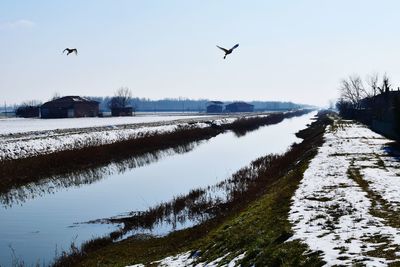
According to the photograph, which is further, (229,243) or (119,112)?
(119,112)

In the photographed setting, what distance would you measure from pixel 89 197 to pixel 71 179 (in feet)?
19.8

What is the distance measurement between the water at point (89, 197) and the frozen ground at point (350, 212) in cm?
805

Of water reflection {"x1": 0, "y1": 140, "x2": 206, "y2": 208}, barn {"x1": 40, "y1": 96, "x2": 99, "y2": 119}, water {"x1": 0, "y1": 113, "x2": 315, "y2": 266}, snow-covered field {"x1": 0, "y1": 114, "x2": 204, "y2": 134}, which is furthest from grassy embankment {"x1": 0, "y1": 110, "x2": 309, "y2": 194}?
barn {"x1": 40, "y1": 96, "x2": 99, "y2": 119}

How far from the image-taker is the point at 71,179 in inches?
1133

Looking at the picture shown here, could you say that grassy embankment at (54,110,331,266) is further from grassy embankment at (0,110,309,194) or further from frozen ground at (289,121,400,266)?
grassy embankment at (0,110,309,194)

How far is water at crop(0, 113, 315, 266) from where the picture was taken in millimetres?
15750

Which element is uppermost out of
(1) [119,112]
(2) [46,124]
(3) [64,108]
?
(3) [64,108]

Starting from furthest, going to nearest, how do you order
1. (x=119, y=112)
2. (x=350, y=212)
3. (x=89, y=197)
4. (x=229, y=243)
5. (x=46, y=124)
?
1. (x=119, y=112)
2. (x=46, y=124)
3. (x=89, y=197)
4. (x=350, y=212)
5. (x=229, y=243)

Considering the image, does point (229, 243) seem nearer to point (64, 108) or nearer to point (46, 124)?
point (46, 124)

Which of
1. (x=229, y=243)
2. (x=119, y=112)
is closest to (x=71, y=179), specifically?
(x=229, y=243)

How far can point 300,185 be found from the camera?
17.8 metres

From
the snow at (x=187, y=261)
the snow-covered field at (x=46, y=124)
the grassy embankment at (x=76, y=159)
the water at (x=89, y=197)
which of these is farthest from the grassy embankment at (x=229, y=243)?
the snow-covered field at (x=46, y=124)

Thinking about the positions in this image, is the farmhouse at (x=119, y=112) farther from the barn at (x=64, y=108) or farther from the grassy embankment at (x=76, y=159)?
the grassy embankment at (x=76, y=159)

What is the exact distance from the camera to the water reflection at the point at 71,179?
23269 mm
